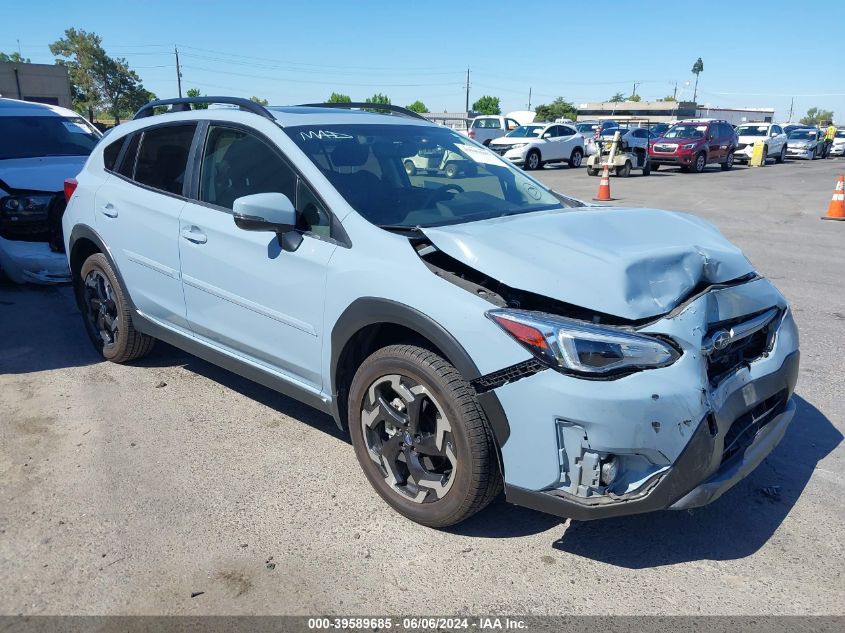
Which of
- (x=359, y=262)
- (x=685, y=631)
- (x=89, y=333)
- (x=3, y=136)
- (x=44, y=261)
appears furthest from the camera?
(x=3, y=136)

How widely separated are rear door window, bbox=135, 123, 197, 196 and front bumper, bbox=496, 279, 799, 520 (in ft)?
8.97

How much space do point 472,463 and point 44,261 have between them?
5778 mm

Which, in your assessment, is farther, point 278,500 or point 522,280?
point 278,500

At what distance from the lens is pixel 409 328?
295cm

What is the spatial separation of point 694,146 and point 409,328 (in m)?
25.6

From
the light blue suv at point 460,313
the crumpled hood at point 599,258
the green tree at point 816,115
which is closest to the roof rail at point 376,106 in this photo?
the light blue suv at point 460,313

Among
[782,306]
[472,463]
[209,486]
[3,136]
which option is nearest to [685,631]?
[472,463]

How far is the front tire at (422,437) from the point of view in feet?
9.02

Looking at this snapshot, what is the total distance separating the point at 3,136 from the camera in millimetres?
7824

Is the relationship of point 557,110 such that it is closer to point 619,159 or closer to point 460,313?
point 619,159

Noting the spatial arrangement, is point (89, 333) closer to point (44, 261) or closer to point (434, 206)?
point (44, 261)

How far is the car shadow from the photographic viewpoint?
115 inches

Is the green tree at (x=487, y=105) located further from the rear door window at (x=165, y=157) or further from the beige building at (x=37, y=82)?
the rear door window at (x=165, y=157)

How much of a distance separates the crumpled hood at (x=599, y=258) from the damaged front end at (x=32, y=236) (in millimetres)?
5283
